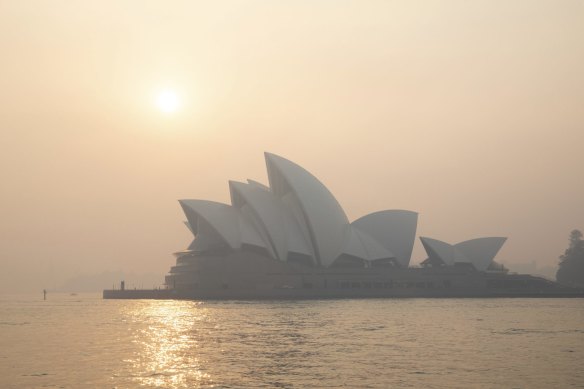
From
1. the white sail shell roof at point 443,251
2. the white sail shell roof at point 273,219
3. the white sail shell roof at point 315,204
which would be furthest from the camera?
the white sail shell roof at point 443,251

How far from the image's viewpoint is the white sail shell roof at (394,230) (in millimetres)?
99125

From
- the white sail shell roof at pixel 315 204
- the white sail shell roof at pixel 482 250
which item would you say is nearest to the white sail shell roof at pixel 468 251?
the white sail shell roof at pixel 482 250

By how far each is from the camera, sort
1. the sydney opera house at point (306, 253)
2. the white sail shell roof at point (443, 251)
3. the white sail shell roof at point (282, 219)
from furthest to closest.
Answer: the white sail shell roof at point (443, 251), the sydney opera house at point (306, 253), the white sail shell roof at point (282, 219)

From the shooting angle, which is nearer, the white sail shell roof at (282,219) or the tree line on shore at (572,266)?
the white sail shell roof at (282,219)

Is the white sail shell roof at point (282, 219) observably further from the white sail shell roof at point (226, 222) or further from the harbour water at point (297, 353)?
the harbour water at point (297, 353)

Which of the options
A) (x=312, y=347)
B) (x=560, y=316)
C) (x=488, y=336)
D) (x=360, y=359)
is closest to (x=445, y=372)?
(x=360, y=359)

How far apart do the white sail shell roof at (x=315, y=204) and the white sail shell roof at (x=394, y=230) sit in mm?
5880

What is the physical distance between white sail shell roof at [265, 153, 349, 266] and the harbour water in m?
33.9

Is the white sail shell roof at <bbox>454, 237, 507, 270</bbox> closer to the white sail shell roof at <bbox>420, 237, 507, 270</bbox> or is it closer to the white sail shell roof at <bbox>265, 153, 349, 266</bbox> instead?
the white sail shell roof at <bbox>420, 237, 507, 270</bbox>

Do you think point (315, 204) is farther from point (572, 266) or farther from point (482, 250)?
point (572, 266)

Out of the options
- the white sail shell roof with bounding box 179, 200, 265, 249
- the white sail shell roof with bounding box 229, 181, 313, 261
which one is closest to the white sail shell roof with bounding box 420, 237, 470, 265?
the white sail shell roof with bounding box 229, 181, 313, 261

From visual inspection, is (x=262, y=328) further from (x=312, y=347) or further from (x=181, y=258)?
(x=181, y=258)

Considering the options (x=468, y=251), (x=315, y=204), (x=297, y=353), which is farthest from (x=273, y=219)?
(x=297, y=353)

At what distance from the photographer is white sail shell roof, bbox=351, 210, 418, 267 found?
9912 cm
